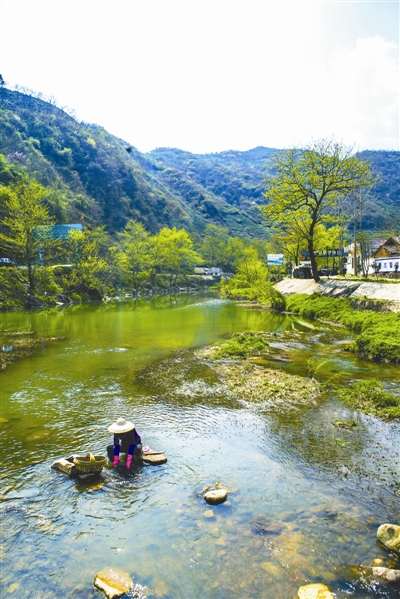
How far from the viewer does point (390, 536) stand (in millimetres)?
5781

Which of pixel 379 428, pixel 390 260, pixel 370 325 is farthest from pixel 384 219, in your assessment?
pixel 379 428

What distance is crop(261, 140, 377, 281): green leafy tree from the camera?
35906mm

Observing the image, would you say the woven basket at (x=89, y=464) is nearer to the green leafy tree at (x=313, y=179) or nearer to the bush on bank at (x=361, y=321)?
the bush on bank at (x=361, y=321)

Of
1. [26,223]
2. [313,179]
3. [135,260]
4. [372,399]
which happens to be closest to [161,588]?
[372,399]

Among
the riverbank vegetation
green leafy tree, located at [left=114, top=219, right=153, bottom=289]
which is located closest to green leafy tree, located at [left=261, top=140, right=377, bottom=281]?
the riverbank vegetation

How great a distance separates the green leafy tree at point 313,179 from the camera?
118ft

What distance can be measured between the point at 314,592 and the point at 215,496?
8.13 ft

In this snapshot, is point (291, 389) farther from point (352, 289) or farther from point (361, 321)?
point (352, 289)

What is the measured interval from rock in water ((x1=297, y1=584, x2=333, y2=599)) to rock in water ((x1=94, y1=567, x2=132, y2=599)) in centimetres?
241

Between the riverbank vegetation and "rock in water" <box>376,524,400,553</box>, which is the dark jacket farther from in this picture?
"rock in water" <box>376,524,400,553</box>

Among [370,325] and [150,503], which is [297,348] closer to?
[370,325]

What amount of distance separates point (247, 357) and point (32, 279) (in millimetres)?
40346

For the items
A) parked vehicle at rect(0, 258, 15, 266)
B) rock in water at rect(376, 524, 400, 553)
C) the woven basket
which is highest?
parked vehicle at rect(0, 258, 15, 266)

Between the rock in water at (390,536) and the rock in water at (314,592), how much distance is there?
141cm
